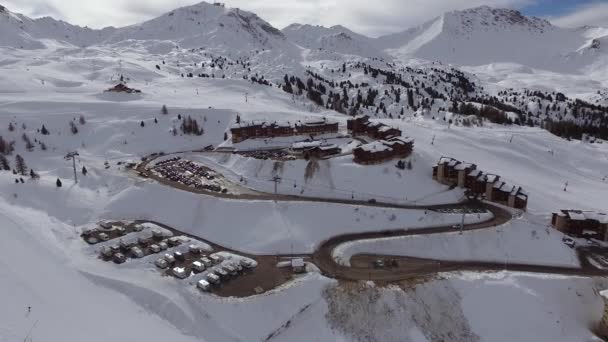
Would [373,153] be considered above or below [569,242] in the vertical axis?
above

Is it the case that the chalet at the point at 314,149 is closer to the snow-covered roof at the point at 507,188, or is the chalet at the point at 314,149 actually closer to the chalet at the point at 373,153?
the chalet at the point at 373,153

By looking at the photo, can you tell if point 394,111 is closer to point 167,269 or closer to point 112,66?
point 112,66

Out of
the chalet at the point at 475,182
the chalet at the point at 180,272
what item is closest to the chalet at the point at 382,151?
the chalet at the point at 475,182

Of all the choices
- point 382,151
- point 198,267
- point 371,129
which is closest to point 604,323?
point 382,151

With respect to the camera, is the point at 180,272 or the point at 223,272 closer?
the point at 223,272

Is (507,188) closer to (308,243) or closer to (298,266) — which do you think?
(308,243)

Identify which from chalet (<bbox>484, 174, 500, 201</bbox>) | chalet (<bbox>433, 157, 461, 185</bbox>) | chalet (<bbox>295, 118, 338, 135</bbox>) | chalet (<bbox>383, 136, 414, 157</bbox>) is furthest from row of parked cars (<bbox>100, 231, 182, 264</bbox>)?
chalet (<bbox>484, 174, 500, 201</bbox>)
